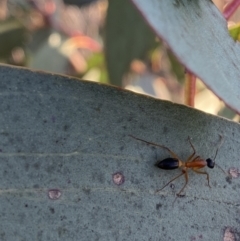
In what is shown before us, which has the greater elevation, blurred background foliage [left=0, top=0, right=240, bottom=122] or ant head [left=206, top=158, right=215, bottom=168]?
ant head [left=206, top=158, right=215, bottom=168]

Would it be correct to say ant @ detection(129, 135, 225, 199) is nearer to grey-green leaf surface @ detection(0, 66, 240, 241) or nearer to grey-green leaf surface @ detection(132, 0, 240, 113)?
grey-green leaf surface @ detection(0, 66, 240, 241)

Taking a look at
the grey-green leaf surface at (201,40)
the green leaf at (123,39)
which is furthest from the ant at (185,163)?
the green leaf at (123,39)

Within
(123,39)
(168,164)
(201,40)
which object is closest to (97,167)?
(168,164)

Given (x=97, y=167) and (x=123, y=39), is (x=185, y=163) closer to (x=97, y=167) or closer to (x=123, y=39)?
(x=97, y=167)

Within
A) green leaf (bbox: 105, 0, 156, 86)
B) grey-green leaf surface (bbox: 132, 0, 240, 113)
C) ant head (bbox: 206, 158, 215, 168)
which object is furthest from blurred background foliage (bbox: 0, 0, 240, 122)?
grey-green leaf surface (bbox: 132, 0, 240, 113)

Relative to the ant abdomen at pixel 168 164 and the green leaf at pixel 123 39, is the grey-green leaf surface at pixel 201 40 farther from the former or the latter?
the green leaf at pixel 123 39
